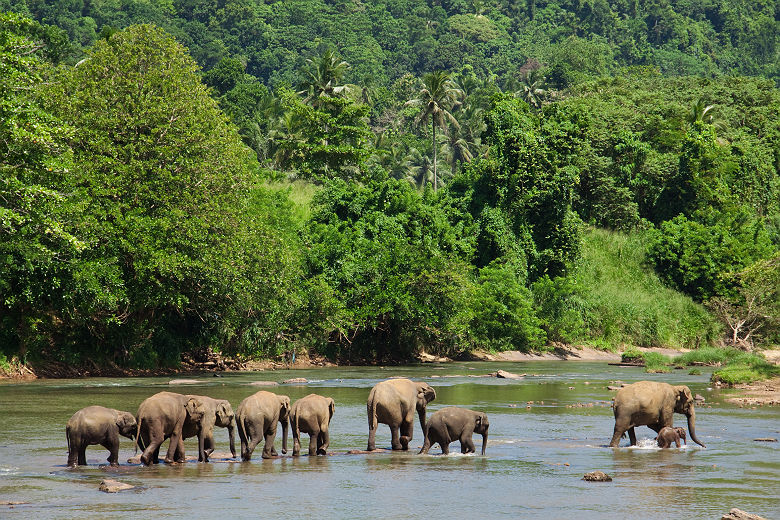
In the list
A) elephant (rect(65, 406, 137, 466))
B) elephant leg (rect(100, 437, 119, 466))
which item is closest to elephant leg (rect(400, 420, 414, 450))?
elephant (rect(65, 406, 137, 466))

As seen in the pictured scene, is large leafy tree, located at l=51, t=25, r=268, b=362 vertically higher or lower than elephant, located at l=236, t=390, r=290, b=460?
higher

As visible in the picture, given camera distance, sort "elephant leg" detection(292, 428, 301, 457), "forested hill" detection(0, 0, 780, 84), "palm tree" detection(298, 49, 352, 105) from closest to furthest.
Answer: "elephant leg" detection(292, 428, 301, 457), "palm tree" detection(298, 49, 352, 105), "forested hill" detection(0, 0, 780, 84)

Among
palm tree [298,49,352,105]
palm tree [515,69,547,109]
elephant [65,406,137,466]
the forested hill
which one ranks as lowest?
elephant [65,406,137,466]

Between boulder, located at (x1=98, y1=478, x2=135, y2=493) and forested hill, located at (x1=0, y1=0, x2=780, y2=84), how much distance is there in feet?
443

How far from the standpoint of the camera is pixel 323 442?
19938 mm

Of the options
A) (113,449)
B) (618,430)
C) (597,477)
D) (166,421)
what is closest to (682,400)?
(618,430)

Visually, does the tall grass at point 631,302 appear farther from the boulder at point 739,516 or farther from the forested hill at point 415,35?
the forested hill at point 415,35

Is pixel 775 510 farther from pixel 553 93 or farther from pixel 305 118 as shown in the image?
pixel 553 93

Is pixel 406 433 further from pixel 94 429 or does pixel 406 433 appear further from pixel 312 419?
pixel 94 429

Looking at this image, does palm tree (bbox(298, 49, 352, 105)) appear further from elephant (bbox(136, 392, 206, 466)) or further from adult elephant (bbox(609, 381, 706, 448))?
elephant (bbox(136, 392, 206, 466))

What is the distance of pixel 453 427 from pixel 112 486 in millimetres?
6998

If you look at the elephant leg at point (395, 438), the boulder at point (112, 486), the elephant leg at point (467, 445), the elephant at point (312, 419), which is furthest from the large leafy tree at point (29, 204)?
the boulder at point (112, 486)

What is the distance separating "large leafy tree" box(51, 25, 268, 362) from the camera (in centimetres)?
3678

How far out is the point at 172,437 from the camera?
1809 centimetres
